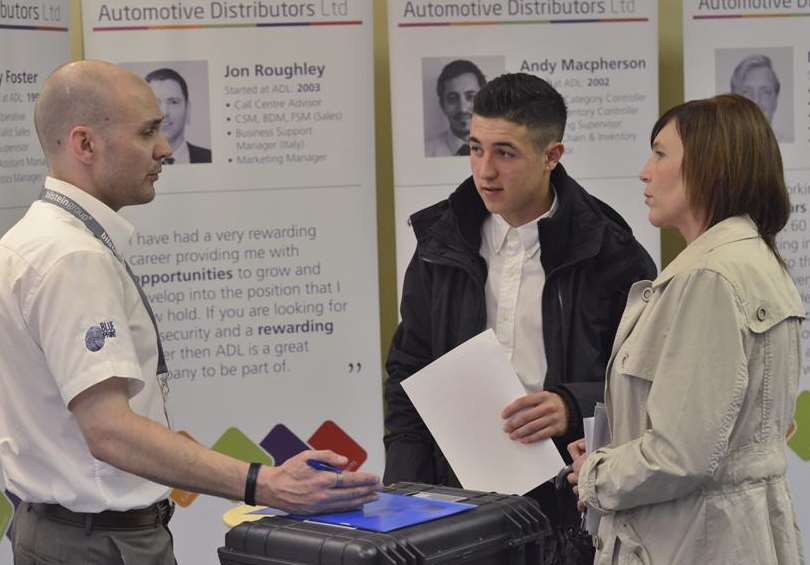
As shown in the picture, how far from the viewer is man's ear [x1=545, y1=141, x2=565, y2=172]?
280 cm

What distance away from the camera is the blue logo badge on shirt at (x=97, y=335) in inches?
80.3

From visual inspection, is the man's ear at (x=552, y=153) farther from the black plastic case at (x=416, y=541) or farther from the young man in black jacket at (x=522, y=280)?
the black plastic case at (x=416, y=541)

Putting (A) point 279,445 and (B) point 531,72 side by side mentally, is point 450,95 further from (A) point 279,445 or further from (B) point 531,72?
(A) point 279,445

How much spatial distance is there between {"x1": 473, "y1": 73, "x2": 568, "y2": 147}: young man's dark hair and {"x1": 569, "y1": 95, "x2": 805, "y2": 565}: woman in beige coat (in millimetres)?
639

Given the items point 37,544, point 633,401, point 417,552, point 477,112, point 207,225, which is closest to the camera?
point 417,552

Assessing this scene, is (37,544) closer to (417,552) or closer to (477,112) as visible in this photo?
(417,552)

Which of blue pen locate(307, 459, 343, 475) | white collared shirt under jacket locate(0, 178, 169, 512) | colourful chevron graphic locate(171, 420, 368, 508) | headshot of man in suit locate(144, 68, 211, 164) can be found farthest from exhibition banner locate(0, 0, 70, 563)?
blue pen locate(307, 459, 343, 475)

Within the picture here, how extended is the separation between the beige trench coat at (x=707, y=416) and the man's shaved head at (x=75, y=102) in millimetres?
1109

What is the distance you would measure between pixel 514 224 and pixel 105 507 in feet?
3.83

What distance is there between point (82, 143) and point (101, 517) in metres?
0.73

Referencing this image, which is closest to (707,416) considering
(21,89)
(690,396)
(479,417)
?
(690,396)

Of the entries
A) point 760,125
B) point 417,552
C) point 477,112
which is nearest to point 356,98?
point 477,112

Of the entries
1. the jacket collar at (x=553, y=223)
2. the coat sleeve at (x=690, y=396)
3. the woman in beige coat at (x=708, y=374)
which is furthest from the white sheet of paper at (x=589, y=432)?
the jacket collar at (x=553, y=223)

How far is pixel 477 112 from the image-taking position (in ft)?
9.22
